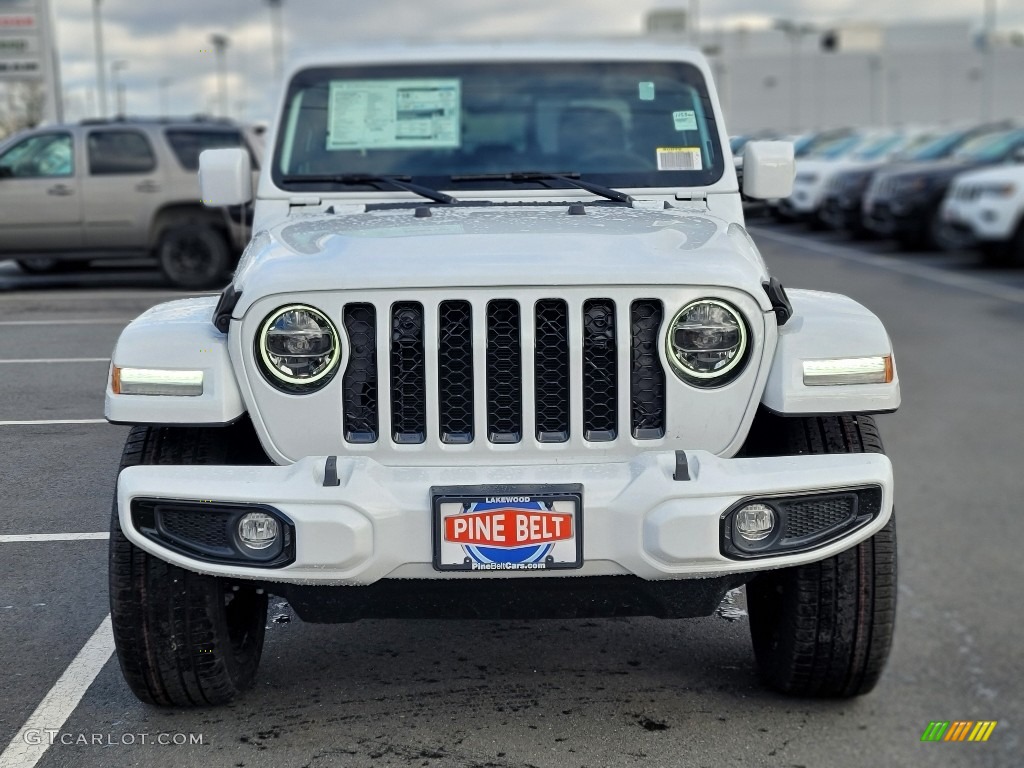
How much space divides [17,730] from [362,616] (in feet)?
3.15

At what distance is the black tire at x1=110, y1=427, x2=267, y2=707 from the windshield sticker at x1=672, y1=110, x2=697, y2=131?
7.43ft

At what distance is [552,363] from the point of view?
3529 mm

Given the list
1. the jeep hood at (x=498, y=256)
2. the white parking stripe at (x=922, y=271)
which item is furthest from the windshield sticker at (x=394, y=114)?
the white parking stripe at (x=922, y=271)

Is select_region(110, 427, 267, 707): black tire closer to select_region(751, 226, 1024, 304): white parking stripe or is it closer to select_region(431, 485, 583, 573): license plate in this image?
select_region(431, 485, 583, 573): license plate

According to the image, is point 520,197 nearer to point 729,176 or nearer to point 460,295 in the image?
point 729,176

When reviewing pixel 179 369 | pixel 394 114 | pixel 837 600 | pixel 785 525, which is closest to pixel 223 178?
pixel 394 114

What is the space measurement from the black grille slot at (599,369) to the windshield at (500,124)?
1506mm

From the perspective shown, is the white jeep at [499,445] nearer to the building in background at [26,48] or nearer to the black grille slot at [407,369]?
the black grille slot at [407,369]

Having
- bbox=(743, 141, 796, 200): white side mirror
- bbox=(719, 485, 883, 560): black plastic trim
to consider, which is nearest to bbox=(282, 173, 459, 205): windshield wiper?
bbox=(743, 141, 796, 200): white side mirror

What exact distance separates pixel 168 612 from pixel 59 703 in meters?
0.51

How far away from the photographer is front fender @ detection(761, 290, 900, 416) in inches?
141

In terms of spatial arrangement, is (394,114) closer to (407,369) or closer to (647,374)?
(407,369)

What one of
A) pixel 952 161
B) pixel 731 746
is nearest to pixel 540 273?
pixel 731 746

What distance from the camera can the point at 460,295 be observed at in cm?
348
